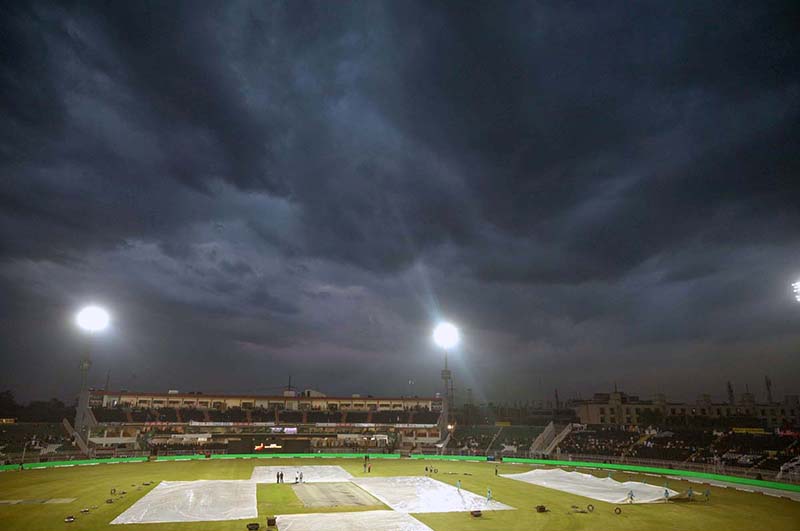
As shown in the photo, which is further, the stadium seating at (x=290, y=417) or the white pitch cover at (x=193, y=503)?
the stadium seating at (x=290, y=417)

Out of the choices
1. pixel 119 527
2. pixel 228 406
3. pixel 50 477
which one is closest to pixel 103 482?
pixel 50 477

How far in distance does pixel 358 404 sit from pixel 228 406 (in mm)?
32504

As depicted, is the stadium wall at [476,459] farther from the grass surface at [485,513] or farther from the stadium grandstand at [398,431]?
the grass surface at [485,513]

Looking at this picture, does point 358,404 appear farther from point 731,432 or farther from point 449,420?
point 731,432

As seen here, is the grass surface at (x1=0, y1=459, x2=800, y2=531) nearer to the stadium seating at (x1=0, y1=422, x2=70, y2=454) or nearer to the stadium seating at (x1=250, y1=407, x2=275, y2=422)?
the stadium seating at (x1=0, y1=422, x2=70, y2=454)

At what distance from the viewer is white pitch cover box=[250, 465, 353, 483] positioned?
177 feet

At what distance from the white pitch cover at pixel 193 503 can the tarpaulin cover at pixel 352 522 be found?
12.8 ft

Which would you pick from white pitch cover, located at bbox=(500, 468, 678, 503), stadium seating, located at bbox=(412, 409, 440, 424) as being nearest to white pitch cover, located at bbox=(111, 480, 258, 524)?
white pitch cover, located at bbox=(500, 468, 678, 503)

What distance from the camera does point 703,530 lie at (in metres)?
30.7

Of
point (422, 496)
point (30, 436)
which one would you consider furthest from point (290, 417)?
point (422, 496)

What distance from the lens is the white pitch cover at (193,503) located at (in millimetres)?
33625

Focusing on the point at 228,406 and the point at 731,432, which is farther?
the point at 228,406

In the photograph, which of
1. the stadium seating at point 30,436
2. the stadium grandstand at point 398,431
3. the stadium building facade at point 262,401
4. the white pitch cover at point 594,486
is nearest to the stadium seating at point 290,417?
the stadium grandstand at point 398,431

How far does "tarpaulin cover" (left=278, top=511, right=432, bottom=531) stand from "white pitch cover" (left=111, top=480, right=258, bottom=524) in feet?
12.8
